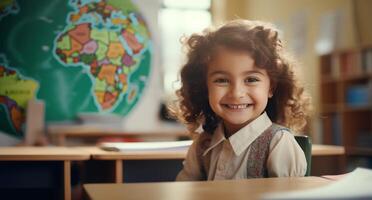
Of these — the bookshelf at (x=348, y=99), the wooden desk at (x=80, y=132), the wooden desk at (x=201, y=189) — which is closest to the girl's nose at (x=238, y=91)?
the wooden desk at (x=201, y=189)

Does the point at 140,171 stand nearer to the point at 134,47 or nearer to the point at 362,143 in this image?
the point at 134,47

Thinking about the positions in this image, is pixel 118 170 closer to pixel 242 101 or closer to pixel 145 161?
pixel 145 161

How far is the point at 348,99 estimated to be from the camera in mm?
5523

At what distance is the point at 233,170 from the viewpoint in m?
1.50

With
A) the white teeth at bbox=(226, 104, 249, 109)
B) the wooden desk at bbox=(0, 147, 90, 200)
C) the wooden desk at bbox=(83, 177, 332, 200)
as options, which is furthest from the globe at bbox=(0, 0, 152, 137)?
the wooden desk at bbox=(83, 177, 332, 200)

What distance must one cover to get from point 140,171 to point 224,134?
0.38 meters

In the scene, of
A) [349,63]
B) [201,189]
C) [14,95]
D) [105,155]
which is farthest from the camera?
[349,63]

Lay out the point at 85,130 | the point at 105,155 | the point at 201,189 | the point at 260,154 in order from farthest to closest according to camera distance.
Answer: the point at 85,130, the point at 105,155, the point at 260,154, the point at 201,189

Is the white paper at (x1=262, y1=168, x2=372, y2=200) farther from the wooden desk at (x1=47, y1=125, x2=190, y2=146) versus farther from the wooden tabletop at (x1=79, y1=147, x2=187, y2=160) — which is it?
the wooden desk at (x1=47, y1=125, x2=190, y2=146)

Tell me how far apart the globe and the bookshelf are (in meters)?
2.99

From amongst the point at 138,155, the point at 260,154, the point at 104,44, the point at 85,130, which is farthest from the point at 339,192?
the point at 85,130

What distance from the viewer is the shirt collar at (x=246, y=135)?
1.50 m

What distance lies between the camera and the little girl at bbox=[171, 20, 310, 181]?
1475 millimetres

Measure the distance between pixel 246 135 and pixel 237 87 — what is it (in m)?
0.14
